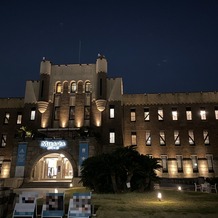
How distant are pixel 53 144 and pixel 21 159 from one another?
4862mm

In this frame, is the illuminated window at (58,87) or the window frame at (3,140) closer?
the window frame at (3,140)

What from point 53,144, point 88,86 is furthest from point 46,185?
point 88,86

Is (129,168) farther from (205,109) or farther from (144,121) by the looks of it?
(205,109)

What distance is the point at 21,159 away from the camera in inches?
1330

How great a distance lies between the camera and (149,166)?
886 inches

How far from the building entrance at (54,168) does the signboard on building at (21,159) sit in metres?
2.96

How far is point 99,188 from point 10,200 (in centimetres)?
1092

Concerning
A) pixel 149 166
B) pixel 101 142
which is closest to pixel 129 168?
pixel 149 166

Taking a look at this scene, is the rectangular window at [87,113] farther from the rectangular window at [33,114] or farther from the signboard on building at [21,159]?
the signboard on building at [21,159]

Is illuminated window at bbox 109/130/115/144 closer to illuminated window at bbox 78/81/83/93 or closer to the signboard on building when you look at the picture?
illuminated window at bbox 78/81/83/93

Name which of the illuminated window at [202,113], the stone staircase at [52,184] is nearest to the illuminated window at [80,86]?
the stone staircase at [52,184]

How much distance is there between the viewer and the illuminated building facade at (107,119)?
3809 cm

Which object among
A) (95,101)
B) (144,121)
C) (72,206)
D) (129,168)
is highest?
(95,101)

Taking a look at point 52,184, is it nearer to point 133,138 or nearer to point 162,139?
point 133,138
